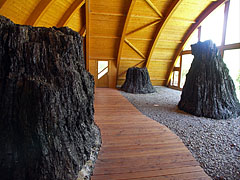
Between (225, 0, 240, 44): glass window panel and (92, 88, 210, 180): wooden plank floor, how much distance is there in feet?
20.4

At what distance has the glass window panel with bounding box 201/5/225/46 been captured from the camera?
7.43 metres

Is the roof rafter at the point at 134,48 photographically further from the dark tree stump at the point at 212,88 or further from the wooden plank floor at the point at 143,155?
the wooden plank floor at the point at 143,155

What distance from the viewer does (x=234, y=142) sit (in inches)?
Result: 106

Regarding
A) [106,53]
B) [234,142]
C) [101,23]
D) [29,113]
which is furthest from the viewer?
[106,53]

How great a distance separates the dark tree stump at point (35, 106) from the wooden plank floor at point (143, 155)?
0.51m

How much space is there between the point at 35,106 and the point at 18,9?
5.66m

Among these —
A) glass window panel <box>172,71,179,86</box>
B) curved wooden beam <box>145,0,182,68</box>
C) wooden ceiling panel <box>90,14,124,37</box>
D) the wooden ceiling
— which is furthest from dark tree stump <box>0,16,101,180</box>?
glass window panel <box>172,71,179,86</box>

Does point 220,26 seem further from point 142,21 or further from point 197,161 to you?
point 197,161

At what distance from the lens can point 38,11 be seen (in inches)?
226

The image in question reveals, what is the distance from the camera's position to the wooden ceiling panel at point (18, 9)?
186 inches

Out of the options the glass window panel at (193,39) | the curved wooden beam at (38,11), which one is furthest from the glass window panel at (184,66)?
the curved wooden beam at (38,11)

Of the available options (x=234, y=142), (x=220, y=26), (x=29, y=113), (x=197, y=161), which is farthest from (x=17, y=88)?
(x=220, y=26)

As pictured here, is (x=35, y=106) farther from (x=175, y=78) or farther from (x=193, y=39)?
(x=175, y=78)

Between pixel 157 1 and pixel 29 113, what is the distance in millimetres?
8050
